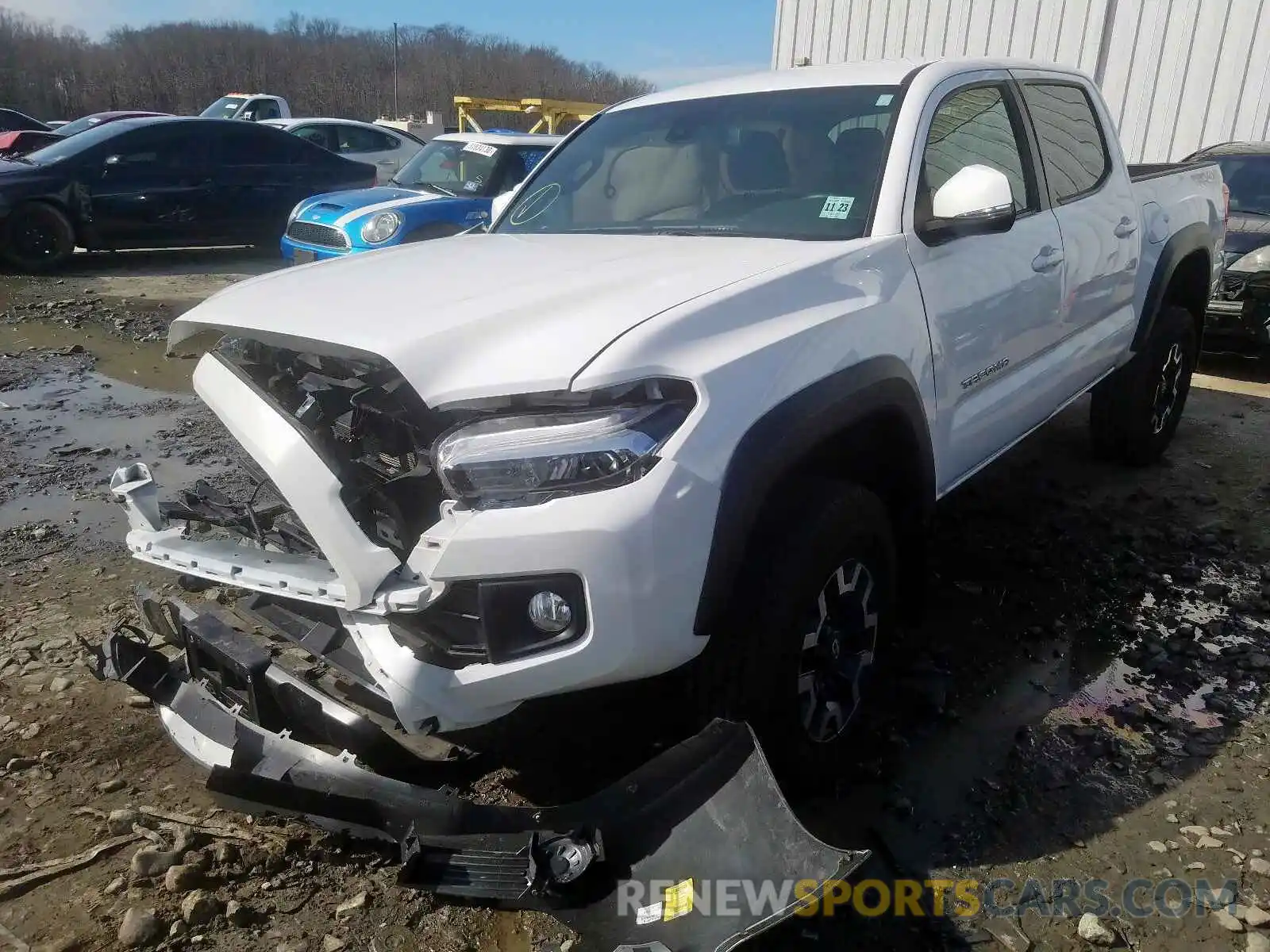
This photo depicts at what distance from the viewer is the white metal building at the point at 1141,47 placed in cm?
1134

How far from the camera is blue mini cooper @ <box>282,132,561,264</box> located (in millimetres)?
8258

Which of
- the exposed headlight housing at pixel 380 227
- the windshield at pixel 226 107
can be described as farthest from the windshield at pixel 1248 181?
the windshield at pixel 226 107

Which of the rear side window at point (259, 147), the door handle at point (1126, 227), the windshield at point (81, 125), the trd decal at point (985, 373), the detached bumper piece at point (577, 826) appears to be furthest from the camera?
the windshield at point (81, 125)

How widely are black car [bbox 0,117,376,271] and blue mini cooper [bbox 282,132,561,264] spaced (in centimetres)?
250

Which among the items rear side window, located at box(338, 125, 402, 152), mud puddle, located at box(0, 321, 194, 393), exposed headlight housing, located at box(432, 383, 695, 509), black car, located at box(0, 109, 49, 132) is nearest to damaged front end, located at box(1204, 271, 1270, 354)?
exposed headlight housing, located at box(432, 383, 695, 509)

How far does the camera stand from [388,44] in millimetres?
80125

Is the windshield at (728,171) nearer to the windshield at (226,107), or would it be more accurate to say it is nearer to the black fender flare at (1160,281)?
the black fender flare at (1160,281)

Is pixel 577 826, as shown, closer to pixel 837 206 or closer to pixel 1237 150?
pixel 837 206

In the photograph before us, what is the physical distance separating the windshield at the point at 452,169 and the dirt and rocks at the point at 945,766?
5310 mm

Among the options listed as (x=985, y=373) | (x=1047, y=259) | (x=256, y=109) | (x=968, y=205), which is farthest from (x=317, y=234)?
(x=256, y=109)

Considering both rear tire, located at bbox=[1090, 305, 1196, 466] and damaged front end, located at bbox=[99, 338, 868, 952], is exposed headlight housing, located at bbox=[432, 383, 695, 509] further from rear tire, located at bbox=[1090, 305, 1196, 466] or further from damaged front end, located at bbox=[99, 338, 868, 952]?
rear tire, located at bbox=[1090, 305, 1196, 466]

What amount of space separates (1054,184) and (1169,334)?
149 centimetres

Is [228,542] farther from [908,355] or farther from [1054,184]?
[1054,184]

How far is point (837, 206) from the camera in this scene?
2.82m
